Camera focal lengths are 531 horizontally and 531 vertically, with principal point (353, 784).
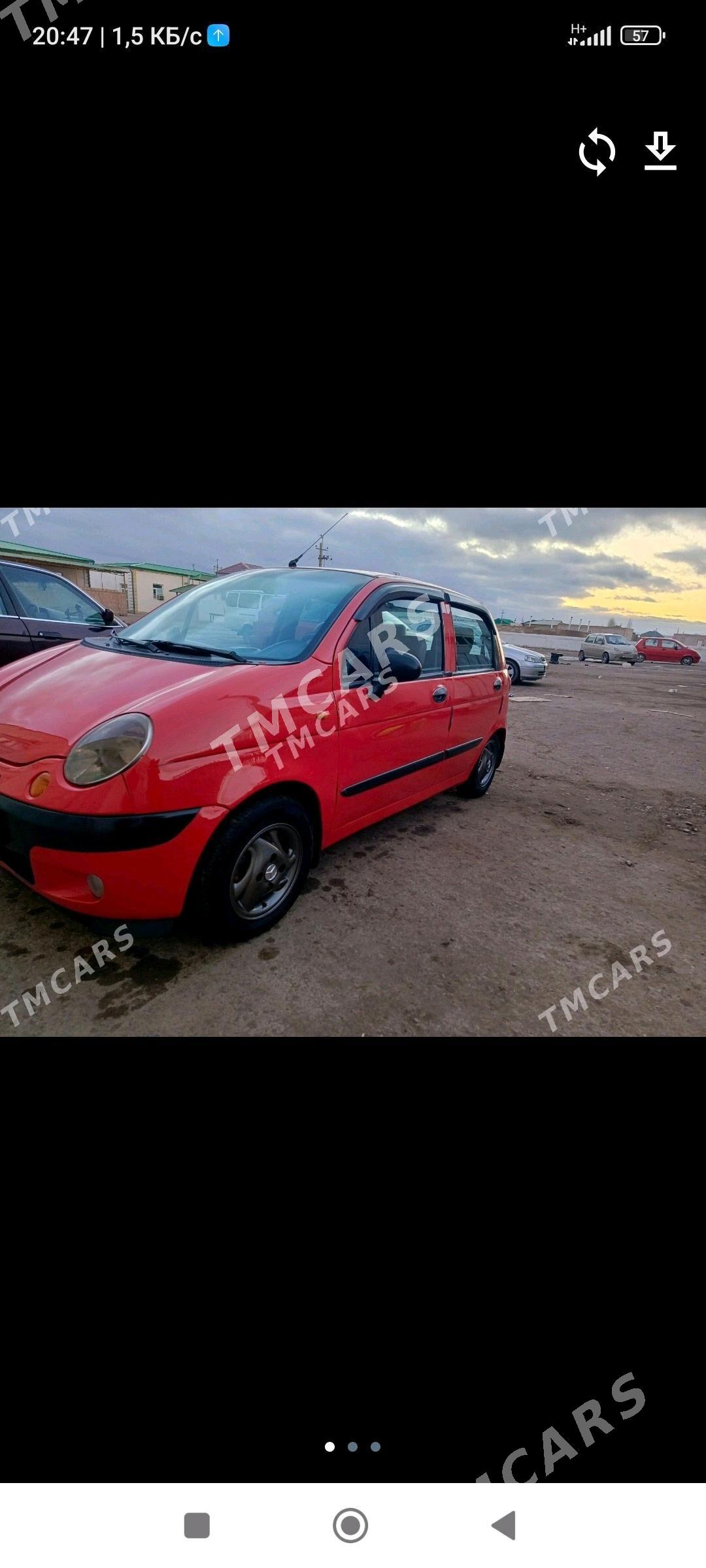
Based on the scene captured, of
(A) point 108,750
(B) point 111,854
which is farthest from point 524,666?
(B) point 111,854

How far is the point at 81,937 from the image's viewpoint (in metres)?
2.26

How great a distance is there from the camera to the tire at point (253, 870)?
2.03 m

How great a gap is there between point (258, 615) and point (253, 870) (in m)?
1.32

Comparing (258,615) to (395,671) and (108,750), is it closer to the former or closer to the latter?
(395,671)

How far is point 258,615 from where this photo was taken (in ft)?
8.90

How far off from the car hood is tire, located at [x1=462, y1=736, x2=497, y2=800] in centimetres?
226

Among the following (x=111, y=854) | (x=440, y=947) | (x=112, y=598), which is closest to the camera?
(x=111, y=854)

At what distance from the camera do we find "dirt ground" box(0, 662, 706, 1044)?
1.91 m

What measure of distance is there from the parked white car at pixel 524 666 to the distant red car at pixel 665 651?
581 inches
